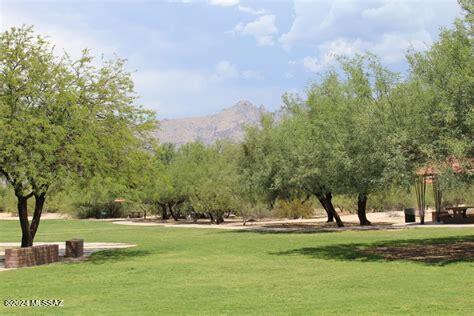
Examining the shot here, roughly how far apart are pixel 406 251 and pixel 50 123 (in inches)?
553

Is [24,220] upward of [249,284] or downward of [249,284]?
upward

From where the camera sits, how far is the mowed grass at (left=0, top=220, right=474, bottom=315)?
11586mm

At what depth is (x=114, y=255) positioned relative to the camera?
24109 millimetres

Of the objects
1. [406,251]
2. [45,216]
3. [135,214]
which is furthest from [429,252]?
[45,216]

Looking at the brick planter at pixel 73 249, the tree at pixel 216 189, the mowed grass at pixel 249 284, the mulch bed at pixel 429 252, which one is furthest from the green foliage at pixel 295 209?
the brick planter at pixel 73 249

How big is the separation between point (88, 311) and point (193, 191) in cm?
4461

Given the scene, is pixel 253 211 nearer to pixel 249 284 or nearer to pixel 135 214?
pixel 135 214

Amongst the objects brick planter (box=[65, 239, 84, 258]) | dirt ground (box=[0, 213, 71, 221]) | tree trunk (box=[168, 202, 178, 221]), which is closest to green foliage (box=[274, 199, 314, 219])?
tree trunk (box=[168, 202, 178, 221])

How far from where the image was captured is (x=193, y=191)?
56.2 meters

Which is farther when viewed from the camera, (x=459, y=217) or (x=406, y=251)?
(x=459, y=217)

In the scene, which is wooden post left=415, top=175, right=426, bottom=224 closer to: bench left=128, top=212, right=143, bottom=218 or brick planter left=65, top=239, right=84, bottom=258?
brick planter left=65, top=239, right=84, bottom=258

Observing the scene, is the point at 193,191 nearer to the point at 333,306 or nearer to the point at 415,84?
the point at 415,84

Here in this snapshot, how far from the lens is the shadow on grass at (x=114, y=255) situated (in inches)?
876

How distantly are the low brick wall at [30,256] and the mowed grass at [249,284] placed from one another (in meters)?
0.89
